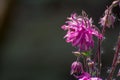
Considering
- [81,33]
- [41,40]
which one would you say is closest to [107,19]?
[81,33]

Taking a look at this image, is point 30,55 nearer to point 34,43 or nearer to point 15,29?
point 34,43

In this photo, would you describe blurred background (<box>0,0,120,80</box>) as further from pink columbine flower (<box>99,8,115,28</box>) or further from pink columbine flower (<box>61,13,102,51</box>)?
pink columbine flower (<box>61,13,102,51</box>)

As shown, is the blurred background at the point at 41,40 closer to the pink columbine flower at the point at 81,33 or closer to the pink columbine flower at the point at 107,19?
the pink columbine flower at the point at 107,19

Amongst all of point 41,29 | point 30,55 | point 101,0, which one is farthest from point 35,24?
point 101,0

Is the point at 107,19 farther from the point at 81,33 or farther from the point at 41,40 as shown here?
the point at 41,40

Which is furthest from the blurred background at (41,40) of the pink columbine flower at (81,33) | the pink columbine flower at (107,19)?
the pink columbine flower at (81,33)

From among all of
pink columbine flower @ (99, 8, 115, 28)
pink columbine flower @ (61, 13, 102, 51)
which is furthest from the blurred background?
pink columbine flower @ (61, 13, 102, 51)
